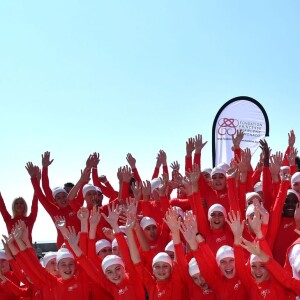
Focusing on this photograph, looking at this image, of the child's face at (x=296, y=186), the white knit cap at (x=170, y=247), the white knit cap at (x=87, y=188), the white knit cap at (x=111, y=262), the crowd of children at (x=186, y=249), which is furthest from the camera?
the white knit cap at (x=87, y=188)

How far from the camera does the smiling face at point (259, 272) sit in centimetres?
721

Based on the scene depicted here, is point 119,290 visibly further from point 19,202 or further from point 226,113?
point 226,113

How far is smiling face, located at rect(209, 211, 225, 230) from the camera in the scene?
873 centimetres

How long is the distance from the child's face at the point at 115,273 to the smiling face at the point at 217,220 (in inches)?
65.8

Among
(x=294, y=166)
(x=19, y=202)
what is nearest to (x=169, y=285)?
(x=294, y=166)

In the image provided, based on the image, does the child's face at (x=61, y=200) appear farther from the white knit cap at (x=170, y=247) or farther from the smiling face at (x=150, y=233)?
the white knit cap at (x=170, y=247)

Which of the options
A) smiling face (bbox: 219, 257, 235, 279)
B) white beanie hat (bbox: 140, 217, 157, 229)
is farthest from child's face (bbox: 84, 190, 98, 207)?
smiling face (bbox: 219, 257, 235, 279)

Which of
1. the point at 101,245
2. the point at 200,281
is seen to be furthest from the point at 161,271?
the point at 101,245

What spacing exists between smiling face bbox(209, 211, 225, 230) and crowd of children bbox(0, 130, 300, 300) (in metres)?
0.02

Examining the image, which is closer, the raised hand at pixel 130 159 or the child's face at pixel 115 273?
the child's face at pixel 115 273

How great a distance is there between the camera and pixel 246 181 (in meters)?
9.72

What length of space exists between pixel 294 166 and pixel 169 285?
4.11 m

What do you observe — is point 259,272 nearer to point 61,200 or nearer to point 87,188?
point 87,188

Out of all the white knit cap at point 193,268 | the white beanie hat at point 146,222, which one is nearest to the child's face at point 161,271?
the white knit cap at point 193,268
